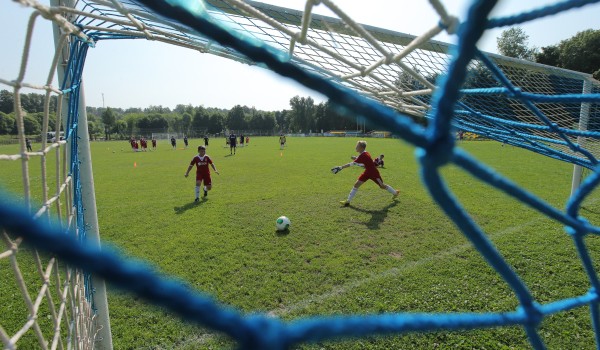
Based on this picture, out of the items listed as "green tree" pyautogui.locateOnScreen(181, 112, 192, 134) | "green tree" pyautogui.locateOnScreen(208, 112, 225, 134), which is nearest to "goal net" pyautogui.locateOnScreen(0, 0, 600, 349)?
"green tree" pyautogui.locateOnScreen(208, 112, 225, 134)

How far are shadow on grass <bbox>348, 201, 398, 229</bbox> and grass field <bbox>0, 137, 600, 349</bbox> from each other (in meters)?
0.02

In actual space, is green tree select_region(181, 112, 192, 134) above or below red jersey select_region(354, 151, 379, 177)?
above

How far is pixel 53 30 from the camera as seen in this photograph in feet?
6.72

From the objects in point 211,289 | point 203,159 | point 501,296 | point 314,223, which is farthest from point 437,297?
point 203,159

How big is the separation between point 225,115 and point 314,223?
7783 centimetres

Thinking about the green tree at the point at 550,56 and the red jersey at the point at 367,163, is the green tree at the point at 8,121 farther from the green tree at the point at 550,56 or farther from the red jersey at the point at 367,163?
the green tree at the point at 550,56

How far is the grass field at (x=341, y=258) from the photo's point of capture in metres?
2.97

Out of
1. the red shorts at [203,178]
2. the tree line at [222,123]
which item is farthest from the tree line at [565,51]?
the red shorts at [203,178]

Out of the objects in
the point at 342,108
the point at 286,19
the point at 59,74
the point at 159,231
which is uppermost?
the point at 286,19

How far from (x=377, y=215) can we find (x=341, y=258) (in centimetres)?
223

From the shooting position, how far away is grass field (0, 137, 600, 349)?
117 inches

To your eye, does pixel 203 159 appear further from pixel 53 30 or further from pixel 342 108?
pixel 342 108

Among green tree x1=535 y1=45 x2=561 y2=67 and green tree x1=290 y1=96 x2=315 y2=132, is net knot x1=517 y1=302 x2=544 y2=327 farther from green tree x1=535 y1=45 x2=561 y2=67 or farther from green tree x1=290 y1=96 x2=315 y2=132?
green tree x1=290 y1=96 x2=315 y2=132

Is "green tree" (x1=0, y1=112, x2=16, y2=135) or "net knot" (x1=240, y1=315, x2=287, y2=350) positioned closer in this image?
"net knot" (x1=240, y1=315, x2=287, y2=350)
